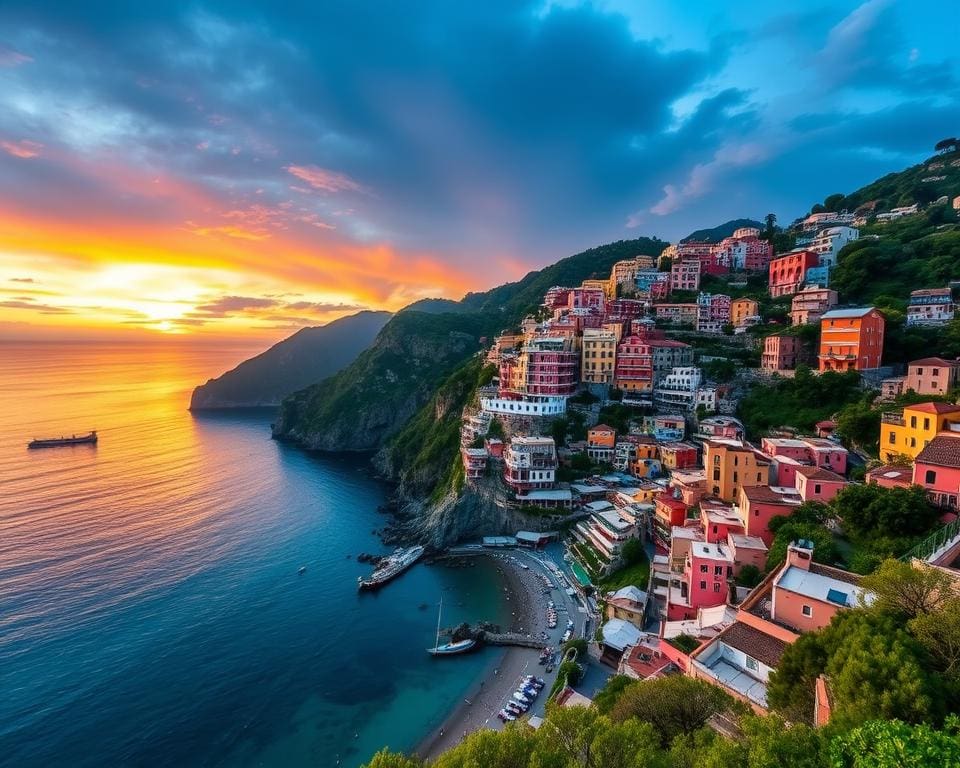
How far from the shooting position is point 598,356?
68.8 metres

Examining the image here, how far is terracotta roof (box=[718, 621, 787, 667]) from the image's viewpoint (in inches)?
771

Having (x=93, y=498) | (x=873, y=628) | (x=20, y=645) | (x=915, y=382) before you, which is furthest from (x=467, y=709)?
(x=93, y=498)

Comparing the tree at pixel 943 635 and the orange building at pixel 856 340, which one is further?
the orange building at pixel 856 340

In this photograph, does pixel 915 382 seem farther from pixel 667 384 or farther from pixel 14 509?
pixel 14 509

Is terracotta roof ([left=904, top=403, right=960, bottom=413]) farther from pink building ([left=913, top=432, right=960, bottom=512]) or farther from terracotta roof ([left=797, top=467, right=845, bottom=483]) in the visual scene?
terracotta roof ([left=797, top=467, right=845, bottom=483])

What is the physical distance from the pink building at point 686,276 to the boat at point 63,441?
11736 cm

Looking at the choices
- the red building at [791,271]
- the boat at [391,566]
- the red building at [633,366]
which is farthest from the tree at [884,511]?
the red building at [791,271]

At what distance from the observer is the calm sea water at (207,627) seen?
2859 cm

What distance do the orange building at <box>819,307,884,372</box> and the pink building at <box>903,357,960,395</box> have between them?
758 cm

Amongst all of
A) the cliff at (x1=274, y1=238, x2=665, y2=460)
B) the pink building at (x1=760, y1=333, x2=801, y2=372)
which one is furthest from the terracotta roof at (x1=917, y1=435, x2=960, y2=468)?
the cliff at (x1=274, y1=238, x2=665, y2=460)

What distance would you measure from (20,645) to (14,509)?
3268 cm

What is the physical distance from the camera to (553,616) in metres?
38.0

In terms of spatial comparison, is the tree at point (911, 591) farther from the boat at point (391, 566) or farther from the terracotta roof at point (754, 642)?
the boat at point (391, 566)

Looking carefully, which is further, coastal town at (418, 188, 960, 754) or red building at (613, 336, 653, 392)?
red building at (613, 336, 653, 392)
